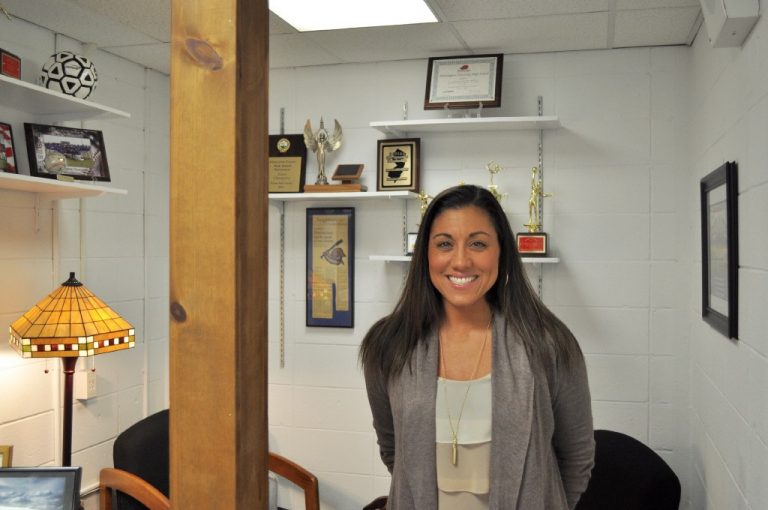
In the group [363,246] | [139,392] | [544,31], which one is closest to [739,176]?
[544,31]

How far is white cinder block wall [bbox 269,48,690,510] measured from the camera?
310 centimetres

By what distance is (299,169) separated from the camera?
11.3ft

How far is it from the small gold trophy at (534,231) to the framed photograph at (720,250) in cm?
67

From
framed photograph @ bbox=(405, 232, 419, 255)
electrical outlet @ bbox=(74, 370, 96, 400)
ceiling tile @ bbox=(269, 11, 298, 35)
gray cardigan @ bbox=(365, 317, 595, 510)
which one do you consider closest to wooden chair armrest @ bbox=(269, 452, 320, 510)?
electrical outlet @ bbox=(74, 370, 96, 400)

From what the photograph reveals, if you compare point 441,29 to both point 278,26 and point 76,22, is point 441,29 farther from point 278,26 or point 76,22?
point 76,22

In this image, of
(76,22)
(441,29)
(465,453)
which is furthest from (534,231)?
(76,22)

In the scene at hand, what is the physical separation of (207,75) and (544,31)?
2.12 metres

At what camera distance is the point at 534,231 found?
314cm

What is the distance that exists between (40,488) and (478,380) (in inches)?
55.3

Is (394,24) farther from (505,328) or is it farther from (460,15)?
(505,328)

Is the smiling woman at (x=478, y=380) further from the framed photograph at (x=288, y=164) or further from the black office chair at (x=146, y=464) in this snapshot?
the framed photograph at (x=288, y=164)

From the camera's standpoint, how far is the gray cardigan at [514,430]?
1.69 metres

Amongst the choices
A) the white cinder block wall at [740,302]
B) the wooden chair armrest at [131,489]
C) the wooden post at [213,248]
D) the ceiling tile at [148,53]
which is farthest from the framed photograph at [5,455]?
the white cinder block wall at [740,302]

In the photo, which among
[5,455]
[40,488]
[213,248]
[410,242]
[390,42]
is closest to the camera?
[213,248]
